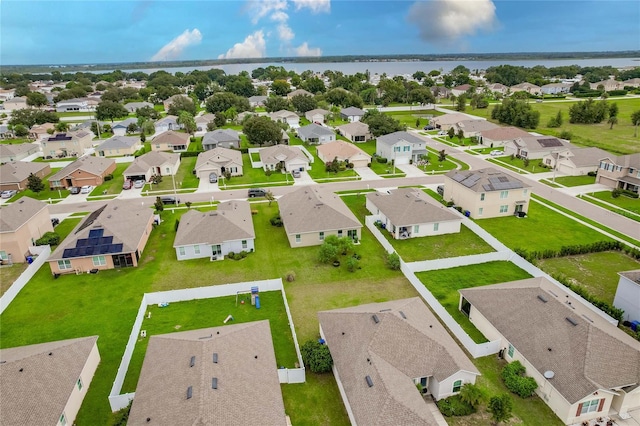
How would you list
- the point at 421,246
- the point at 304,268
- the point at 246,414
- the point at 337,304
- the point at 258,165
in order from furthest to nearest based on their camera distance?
the point at 258,165 < the point at 421,246 < the point at 304,268 < the point at 337,304 < the point at 246,414

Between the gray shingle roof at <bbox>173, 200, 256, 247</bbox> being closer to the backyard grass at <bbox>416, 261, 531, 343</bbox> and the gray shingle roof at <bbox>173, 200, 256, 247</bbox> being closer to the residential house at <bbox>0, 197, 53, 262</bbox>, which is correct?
the residential house at <bbox>0, 197, 53, 262</bbox>

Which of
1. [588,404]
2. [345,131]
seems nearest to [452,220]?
[588,404]

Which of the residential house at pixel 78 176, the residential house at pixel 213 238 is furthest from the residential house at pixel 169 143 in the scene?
the residential house at pixel 213 238

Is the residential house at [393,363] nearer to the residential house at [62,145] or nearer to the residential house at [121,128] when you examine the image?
the residential house at [62,145]

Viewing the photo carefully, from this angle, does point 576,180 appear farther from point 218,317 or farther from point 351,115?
point 351,115

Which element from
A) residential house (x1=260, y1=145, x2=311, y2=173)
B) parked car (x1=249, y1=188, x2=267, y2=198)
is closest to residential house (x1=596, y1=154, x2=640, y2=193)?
residential house (x1=260, y1=145, x2=311, y2=173)

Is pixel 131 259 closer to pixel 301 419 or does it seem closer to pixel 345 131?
pixel 301 419
